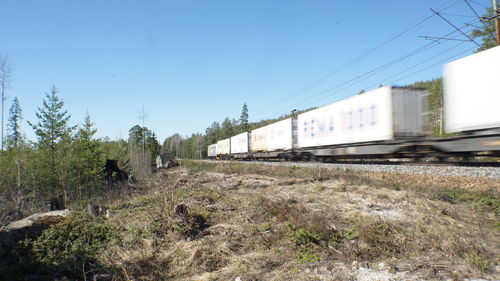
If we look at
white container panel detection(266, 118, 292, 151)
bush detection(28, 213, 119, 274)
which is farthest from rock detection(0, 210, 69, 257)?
white container panel detection(266, 118, 292, 151)

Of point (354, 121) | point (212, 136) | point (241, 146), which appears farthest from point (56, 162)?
point (212, 136)

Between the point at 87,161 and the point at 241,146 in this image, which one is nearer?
the point at 87,161

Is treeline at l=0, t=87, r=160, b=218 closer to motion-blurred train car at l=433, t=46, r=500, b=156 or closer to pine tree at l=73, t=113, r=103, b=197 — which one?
pine tree at l=73, t=113, r=103, b=197

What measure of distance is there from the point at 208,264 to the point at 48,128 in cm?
A: 3551

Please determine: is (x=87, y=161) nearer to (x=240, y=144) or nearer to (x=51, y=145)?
(x=51, y=145)

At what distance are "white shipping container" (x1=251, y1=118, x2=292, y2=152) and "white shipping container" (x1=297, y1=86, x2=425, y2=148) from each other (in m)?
6.29

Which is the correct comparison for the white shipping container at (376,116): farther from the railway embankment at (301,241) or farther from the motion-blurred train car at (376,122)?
the railway embankment at (301,241)

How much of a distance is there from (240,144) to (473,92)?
3129cm

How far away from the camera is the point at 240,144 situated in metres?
38.7

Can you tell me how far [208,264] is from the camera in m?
3.85

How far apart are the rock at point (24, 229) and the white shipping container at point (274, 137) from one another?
18347 mm

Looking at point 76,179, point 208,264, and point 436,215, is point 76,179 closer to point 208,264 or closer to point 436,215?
point 208,264

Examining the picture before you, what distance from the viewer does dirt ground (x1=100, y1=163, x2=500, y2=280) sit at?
3389 mm

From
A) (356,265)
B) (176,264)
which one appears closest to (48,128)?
(176,264)
